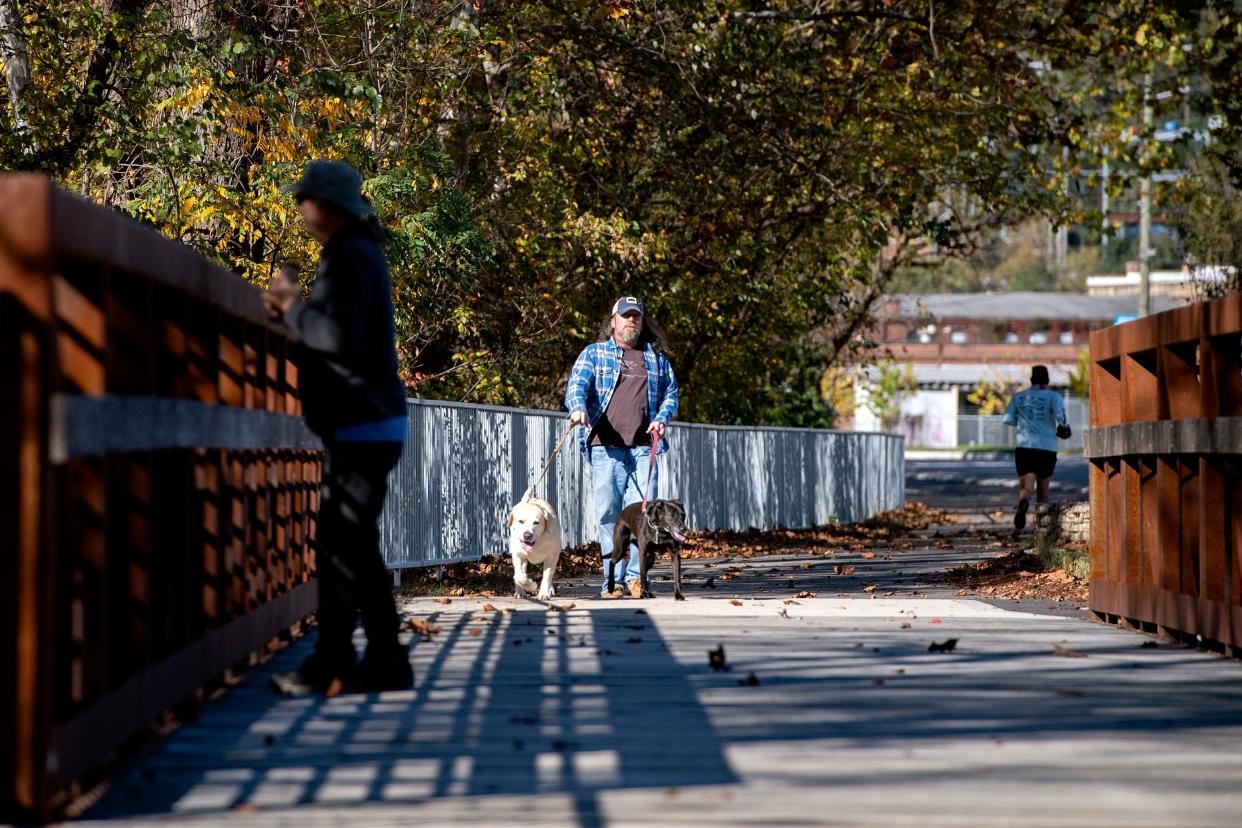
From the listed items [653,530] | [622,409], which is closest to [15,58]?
[622,409]

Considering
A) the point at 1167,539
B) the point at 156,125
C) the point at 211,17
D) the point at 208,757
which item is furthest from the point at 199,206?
the point at 208,757

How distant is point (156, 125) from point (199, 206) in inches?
56.4

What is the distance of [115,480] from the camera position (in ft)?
17.7

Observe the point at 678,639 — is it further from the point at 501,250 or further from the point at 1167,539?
the point at 501,250

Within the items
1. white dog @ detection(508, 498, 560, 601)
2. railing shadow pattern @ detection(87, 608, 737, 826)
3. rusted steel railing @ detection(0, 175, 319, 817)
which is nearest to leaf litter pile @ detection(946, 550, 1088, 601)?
white dog @ detection(508, 498, 560, 601)

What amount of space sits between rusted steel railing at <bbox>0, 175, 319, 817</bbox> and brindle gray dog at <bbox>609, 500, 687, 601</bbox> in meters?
→ 4.53

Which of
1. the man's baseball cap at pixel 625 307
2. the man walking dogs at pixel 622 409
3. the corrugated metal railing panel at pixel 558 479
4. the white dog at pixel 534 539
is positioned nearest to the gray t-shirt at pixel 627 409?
the man walking dogs at pixel 622 409

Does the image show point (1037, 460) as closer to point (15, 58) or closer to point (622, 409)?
point (622, 409)

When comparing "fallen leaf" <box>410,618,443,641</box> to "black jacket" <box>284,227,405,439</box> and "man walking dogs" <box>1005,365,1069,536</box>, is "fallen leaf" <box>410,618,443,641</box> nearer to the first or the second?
"black jacket" <box>284,227,405,439</box>

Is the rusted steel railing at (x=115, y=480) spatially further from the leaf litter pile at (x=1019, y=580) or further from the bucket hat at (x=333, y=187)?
the leaf litter pile at (x=1019, y=580)

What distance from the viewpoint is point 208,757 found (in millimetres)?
5543

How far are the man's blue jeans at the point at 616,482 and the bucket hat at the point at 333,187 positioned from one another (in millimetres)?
6106

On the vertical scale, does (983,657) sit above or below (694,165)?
below

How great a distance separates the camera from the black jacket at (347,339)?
6.72 metres
